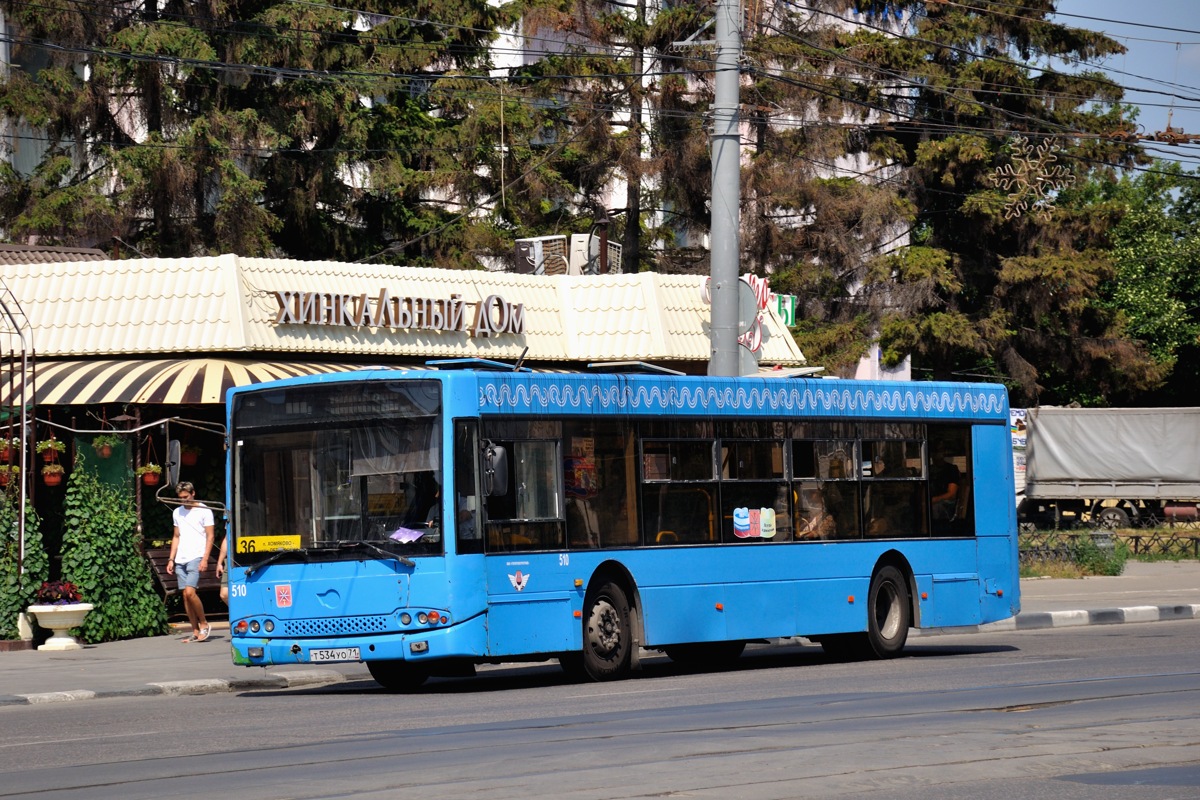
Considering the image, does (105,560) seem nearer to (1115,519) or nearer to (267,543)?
(267,543)

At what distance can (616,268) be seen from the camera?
32.4 m

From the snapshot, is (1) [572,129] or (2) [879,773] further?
(1) [572,129]

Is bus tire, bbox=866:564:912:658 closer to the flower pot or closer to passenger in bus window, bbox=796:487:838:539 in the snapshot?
passenger in bus window, bbox=796:487:838:539

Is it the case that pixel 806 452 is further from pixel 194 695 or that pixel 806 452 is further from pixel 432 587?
pixel 194 695

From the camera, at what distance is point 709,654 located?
1927 cm

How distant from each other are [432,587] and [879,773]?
6.09m

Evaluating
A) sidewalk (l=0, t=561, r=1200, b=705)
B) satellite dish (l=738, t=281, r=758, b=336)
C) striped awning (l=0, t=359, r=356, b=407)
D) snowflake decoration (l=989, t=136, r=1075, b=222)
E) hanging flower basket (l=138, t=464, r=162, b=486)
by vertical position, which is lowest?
sidewalk (l=0, t=561, r=1200, b=705)

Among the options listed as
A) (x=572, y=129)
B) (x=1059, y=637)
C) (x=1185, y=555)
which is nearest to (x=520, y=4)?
(x=572, y=129)

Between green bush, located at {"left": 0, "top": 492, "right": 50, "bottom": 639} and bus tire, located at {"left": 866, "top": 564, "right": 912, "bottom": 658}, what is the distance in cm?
992

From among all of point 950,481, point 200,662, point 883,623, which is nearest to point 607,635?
point 883,623


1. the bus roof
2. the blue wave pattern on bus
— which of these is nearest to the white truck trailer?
the bus roof

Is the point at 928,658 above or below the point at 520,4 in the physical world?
below

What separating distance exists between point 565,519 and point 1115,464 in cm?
3606

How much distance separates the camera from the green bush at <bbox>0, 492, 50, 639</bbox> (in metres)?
20.8
